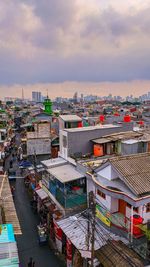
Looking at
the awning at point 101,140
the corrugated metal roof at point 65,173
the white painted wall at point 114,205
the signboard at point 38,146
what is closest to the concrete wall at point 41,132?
the signboard at point 38,146

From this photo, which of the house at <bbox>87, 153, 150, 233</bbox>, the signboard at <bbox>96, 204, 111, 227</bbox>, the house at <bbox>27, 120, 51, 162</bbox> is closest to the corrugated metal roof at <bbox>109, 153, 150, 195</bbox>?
the house at <bbox>87, 153, 150, 233</bbox>

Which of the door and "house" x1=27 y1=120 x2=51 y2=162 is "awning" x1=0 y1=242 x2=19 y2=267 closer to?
the door

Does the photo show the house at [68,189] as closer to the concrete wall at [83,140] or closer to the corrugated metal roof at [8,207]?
the concrete wall at [83,140]

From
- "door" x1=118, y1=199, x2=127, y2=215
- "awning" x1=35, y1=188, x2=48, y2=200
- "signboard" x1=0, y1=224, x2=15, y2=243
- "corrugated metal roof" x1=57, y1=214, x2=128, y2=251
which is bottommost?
"awning" x1=35, y1=188, x2=48, y2=200

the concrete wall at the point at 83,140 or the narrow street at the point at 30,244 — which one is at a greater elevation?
the concrete wall at the point at 83,140

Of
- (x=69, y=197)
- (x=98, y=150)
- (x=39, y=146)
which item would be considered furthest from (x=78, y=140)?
(x=39, y=146)

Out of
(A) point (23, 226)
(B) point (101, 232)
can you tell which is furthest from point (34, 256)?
(B) point (101, 232)
